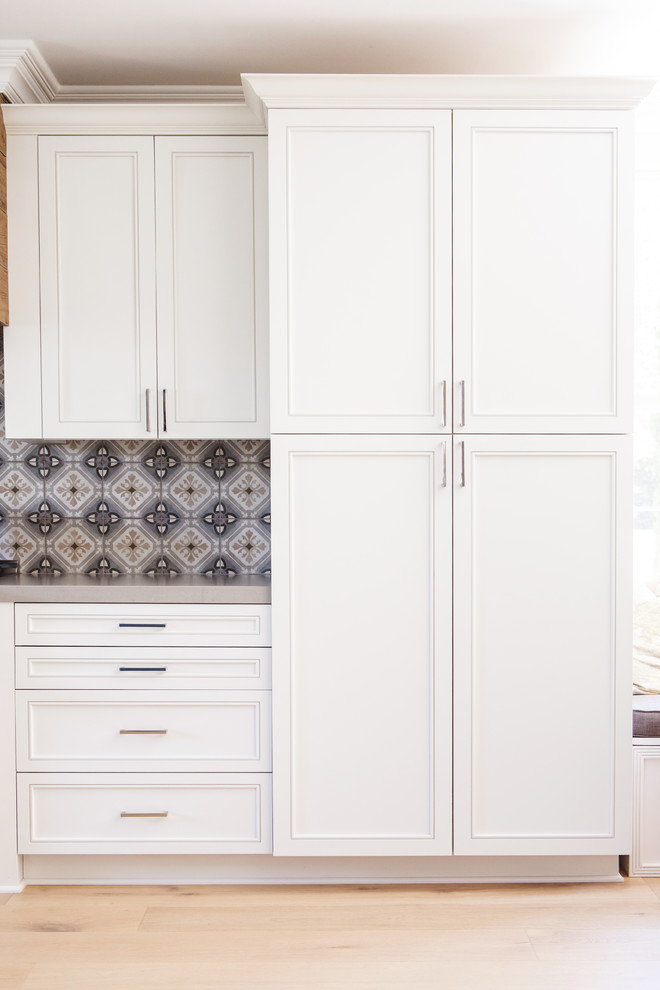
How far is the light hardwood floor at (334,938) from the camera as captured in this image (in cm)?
180

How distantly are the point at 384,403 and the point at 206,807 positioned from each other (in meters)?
1.34

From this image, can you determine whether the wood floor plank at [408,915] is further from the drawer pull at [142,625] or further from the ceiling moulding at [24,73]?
the ceiling moulding at [24,73]

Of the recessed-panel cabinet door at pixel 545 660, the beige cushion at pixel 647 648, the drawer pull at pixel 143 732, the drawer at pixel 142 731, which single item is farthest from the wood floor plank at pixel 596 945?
the drawer pull at pixel 143 732

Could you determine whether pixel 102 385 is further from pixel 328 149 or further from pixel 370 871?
pixel 370 871

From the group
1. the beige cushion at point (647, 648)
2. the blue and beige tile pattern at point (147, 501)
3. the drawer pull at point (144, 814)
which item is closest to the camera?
the drawer pull at point (144, 814)

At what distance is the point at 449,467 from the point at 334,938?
1339mm

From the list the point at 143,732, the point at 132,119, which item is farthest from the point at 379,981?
the point at 132,119

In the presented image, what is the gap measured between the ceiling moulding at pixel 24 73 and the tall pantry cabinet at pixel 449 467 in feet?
2.59

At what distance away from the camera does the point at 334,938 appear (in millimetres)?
1943

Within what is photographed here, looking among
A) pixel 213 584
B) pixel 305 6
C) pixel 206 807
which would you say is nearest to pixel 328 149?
pixel 305 6

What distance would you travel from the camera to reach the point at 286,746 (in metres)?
2.11

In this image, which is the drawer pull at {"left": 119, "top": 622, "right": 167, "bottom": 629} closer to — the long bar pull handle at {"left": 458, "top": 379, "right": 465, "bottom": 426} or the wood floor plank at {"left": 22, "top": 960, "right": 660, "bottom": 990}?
the wood floor plank at {"left": 22, "top": 960, "right": 660, "bottom": 990}

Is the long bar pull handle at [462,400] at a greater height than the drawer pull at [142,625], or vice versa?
the long bar pull handle at [462,400]

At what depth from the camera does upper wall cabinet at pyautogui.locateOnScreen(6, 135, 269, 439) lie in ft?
7.48
